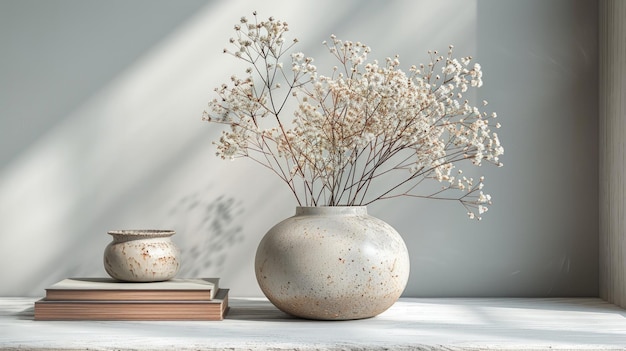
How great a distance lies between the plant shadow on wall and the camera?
6.47 feet

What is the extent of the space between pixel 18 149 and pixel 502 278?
134 cm

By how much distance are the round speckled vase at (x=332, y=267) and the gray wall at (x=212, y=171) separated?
400 millimetres

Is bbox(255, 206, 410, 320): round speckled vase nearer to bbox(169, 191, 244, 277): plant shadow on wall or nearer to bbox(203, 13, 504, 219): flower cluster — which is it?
bbox(203, 13, 504, 219): flower cluster

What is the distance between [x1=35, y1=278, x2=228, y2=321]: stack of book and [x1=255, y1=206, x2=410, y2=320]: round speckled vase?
0.14 m

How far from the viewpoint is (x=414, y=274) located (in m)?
1.98

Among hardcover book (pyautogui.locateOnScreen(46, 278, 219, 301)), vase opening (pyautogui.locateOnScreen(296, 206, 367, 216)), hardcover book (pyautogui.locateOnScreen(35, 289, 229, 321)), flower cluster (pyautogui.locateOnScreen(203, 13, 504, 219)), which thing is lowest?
hardcover book (pyautogui.locateOnScreen(35, 289, 229, 321))

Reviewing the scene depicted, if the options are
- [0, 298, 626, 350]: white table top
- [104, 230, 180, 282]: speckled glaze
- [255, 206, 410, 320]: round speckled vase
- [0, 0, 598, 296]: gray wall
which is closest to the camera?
→ [0, 298, 626, 350]: white table top

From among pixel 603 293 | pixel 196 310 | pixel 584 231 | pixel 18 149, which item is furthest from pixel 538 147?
pixel 18 149

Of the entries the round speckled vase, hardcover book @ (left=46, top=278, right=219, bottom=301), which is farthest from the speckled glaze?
the round speckled vase

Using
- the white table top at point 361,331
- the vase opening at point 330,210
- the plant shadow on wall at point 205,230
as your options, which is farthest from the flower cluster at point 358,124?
the white table top at point 361,331

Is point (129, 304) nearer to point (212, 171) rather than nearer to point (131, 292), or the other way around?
→ point (131, 292)

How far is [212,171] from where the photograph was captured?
6.48 feet

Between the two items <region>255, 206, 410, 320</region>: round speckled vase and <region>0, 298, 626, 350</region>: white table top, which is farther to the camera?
<region>255, 206, 410, 320</region>: round speckled vase

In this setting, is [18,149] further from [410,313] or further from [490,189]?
[490,189]
